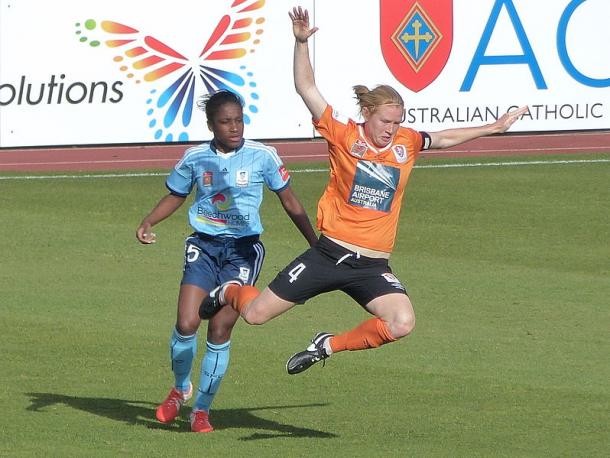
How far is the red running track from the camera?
22.9 meters

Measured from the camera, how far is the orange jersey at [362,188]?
8.48 meters

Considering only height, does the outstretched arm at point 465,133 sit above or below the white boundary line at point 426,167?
above

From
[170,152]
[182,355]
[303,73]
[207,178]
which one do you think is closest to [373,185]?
[303,73]

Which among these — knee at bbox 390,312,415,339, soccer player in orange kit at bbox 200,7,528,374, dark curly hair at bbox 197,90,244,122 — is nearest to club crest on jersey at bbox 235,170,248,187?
dark curly hair at bbox 197,90,244,122

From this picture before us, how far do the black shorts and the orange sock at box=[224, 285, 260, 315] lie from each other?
0.52ft

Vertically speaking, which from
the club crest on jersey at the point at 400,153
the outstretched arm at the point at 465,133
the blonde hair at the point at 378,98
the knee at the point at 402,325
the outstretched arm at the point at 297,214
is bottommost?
the knee at the point at 402,325

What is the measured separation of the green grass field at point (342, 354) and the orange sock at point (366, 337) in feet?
Result: 2.17

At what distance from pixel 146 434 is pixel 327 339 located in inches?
55.4

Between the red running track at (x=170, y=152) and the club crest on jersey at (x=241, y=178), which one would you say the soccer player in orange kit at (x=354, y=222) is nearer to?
the club crest on jersey at (x=241, y=178)

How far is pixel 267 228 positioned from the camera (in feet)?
57.6

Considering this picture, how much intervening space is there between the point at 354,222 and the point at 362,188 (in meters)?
0.21

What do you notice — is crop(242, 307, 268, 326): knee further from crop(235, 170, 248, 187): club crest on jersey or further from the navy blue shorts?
crop(235, 170, 248, 187): club crest on jersey

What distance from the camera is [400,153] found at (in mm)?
8570

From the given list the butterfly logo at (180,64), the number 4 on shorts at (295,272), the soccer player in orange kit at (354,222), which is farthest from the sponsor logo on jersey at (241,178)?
the butterfly logo at (180,64)
